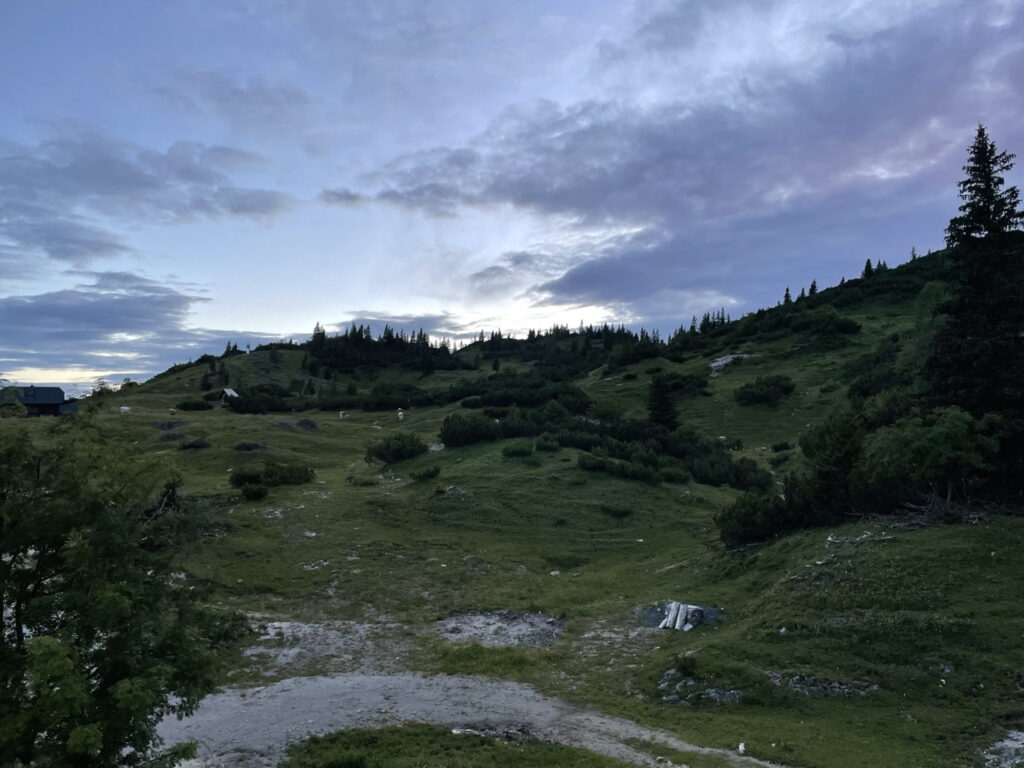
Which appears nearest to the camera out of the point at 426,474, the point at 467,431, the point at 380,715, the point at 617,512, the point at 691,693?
the point at 380,715

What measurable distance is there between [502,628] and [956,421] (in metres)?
19.9

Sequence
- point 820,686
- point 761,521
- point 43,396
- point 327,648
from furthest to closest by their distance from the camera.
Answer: point 43,396, point 761,521, point 327,648, point 820,686

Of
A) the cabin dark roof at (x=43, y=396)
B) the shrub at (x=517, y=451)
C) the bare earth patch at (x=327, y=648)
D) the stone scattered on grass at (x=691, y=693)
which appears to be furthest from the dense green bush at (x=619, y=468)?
the cabin dark roof at (x=43, y=396)

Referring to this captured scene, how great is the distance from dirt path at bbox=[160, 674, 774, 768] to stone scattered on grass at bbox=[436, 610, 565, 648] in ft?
12.2

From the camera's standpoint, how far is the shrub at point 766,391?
78250 millimetres

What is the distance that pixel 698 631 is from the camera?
23.8 m

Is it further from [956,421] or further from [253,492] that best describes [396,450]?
[956,421]

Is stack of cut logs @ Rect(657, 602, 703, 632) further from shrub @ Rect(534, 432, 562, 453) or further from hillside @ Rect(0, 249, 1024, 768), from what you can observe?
shrub @ Rect(534, 432, 562, 453)

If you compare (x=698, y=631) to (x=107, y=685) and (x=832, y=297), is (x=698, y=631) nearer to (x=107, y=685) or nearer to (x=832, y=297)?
(x=107, y=685)

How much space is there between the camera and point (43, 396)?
91438 millimetres

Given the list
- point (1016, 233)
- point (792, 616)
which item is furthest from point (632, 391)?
point (792, 616)

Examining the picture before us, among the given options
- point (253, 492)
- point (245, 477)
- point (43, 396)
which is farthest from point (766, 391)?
point (43, 396)

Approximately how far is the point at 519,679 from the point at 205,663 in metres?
11.9

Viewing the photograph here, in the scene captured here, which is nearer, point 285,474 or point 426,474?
point 426,474
